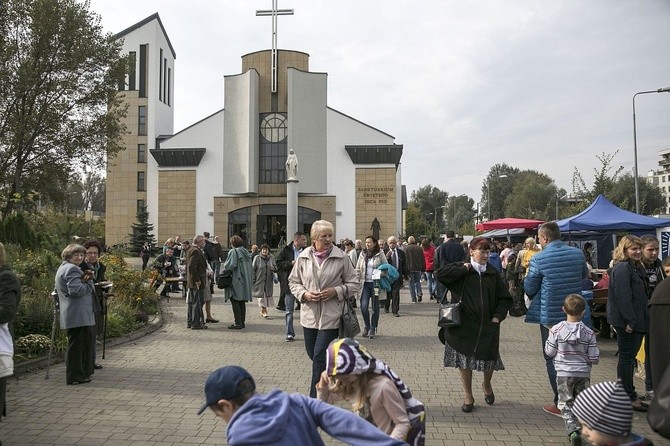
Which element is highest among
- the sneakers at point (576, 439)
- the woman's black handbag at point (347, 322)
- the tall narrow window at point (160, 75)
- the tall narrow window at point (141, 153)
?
the tall narrow window at point (160, 75)

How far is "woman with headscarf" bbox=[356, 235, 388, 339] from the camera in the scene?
35.8 feet

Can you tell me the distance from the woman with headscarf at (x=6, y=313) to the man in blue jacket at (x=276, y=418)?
11.0 feet

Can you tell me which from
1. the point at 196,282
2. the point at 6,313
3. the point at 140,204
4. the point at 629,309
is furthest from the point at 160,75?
the point at 629,309

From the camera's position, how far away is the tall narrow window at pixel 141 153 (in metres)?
48.3

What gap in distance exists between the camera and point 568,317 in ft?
18.5

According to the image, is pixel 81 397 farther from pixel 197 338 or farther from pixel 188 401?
pixel 197 338

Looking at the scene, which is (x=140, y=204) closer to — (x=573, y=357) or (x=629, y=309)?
(x=629, y=309)

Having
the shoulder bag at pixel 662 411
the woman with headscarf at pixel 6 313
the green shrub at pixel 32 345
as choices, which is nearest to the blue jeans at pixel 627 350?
the shoulder bag at pixel 662 411

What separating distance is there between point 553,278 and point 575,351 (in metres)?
0.96

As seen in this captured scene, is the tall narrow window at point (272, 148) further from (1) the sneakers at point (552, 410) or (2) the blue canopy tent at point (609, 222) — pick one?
(1) the sneakers at point (552, 410)

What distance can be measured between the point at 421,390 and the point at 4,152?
25.0 m

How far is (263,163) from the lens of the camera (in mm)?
46688

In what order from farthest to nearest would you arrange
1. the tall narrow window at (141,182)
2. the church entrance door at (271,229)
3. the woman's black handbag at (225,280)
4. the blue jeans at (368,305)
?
the tall narrow window at (141,182) < the church entrance door at (271,229) < the woman's black handbag at (225,280) < the blue jeans at (368,305)

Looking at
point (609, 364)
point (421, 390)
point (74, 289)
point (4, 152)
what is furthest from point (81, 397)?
point (4, 152)
